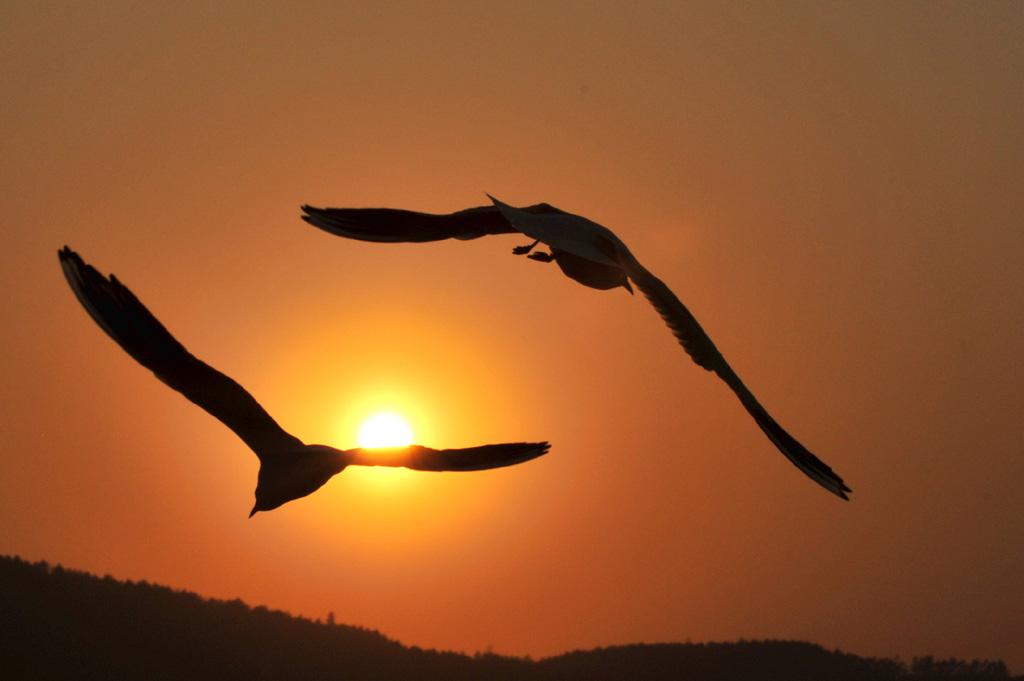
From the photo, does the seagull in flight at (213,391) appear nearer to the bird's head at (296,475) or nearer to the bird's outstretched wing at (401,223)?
the bird's head at (296,475)

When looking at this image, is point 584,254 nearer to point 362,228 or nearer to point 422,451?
point 422,451

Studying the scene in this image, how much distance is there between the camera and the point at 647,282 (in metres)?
4.53

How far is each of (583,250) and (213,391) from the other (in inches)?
74.8

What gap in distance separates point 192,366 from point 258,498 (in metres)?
0.76

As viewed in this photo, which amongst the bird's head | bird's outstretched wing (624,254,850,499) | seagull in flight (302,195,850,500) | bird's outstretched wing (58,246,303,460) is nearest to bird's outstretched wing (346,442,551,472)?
the bird's head

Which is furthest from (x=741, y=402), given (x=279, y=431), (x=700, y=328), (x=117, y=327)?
(x=117, y=327)

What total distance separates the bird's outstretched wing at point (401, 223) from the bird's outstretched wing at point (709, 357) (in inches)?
40.5

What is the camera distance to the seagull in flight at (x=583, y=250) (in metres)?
4.15

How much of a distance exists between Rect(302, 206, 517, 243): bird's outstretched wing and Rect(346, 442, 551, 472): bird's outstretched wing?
1961 millimetres

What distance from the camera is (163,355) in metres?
3.92

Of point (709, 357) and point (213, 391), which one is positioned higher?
point (709, 357)

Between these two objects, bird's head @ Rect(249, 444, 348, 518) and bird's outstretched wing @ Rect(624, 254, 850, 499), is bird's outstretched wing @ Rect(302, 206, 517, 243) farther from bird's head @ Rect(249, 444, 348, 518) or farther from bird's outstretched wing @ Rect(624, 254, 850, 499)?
bird's head @ Rect(249, 444, 348, 518)

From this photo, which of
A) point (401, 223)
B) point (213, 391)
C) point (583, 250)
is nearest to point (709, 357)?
point (583, 250)

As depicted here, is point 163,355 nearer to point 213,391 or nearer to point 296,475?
point 213,391
